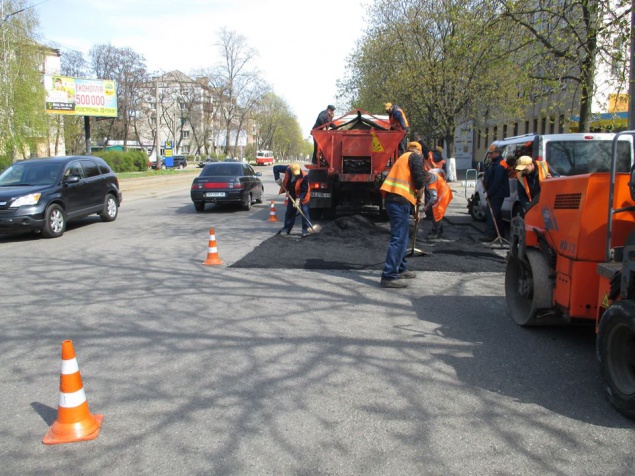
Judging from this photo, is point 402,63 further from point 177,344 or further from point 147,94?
point 147,94

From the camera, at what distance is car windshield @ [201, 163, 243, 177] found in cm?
1700

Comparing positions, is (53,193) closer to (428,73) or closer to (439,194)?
(439,194)

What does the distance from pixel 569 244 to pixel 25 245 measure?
1009 cm

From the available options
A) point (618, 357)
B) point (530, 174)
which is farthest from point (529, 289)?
point (530, 174)

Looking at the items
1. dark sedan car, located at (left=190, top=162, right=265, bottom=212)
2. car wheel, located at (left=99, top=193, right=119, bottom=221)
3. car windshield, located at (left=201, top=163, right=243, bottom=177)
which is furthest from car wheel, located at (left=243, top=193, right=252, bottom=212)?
car wheel, located at (left=99, top=193, right=119, bottom=221)

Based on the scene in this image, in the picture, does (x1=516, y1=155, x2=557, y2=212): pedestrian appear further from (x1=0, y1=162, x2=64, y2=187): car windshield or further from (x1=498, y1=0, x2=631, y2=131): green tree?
(x1=0, y1=162, x2=64, y2=187): car windshield

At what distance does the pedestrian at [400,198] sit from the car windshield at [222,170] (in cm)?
1064

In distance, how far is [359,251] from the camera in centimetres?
961

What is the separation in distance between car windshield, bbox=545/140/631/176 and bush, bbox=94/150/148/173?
36.7m

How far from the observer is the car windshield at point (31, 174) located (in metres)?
11.9

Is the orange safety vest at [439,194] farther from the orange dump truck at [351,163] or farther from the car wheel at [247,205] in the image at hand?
the car wheel at [247,205]

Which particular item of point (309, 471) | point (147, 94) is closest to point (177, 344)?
point (309, 471)

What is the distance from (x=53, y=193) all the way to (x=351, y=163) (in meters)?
6.80

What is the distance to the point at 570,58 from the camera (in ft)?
40.4
